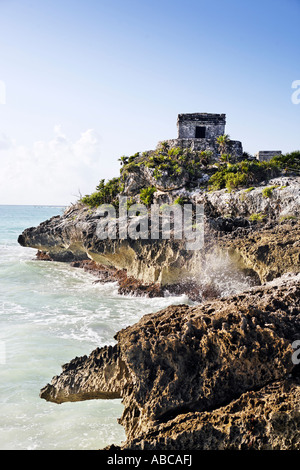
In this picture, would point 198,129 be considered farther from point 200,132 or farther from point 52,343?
point 52,343

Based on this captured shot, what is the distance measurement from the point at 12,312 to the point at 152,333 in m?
9.38

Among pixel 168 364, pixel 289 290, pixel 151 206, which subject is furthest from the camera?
pixel 151 206

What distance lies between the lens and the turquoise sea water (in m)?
5.50

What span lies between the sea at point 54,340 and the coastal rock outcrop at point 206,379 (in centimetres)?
101

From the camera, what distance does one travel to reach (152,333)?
443cm

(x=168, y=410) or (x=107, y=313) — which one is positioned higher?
(x=168, y=410)

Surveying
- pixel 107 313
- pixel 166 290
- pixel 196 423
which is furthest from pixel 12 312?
pixel 196 423

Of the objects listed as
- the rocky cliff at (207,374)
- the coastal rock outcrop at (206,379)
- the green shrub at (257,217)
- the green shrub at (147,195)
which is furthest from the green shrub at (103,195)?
the coastal rock outcrop at (206,379)

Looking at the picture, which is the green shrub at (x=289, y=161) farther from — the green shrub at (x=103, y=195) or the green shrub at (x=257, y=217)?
the green shrub at (x=103, y=195)

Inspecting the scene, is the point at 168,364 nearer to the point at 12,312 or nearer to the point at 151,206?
the point at 12,312

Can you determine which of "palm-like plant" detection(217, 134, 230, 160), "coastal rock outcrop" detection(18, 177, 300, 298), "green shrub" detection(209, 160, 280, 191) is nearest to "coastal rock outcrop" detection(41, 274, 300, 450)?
"coastal rock outcrop" detection(18, 177, 300, 298)

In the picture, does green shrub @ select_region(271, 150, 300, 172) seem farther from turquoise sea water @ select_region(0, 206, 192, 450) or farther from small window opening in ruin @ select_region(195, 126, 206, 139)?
turquoise sea water @ select_region(0, 206, 192, 450)

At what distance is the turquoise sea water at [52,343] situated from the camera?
5496 millimetres

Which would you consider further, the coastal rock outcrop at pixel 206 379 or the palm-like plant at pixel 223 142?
the palm-like plant at pixel 223 142
